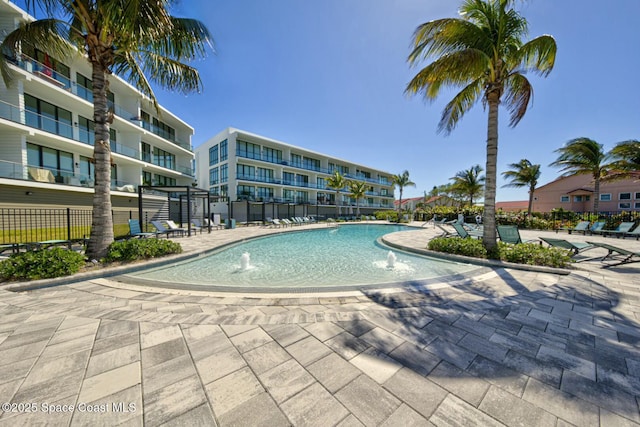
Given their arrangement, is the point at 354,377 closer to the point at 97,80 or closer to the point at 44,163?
the point at 97,80

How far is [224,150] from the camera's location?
29.6 m

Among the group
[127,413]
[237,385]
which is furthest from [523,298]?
[127,413]

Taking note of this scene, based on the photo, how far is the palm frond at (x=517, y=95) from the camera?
7.43 meters

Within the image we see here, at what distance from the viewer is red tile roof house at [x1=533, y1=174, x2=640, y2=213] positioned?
27422mm

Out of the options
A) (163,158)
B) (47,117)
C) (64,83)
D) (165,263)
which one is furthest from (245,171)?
(165,263)

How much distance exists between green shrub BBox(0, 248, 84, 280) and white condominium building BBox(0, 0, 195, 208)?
6.25 metres

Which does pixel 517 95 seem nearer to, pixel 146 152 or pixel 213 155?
pixel 146 152

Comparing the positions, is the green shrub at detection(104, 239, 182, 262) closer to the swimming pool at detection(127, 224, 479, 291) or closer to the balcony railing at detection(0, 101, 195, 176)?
the swimming pool at detection(127, 224, 479, 291)

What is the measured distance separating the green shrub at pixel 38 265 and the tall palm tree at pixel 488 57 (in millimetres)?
10727

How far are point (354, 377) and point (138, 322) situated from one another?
3.05m

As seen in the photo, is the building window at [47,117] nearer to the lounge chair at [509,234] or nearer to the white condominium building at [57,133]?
the white condominium building at [57,133]

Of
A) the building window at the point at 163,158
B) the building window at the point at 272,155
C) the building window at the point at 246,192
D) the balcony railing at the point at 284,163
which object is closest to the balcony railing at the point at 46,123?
the building window at the point at 163,158

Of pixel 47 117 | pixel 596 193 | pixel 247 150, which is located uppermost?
pixel 247 150

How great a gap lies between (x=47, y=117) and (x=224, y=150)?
16.9 m
